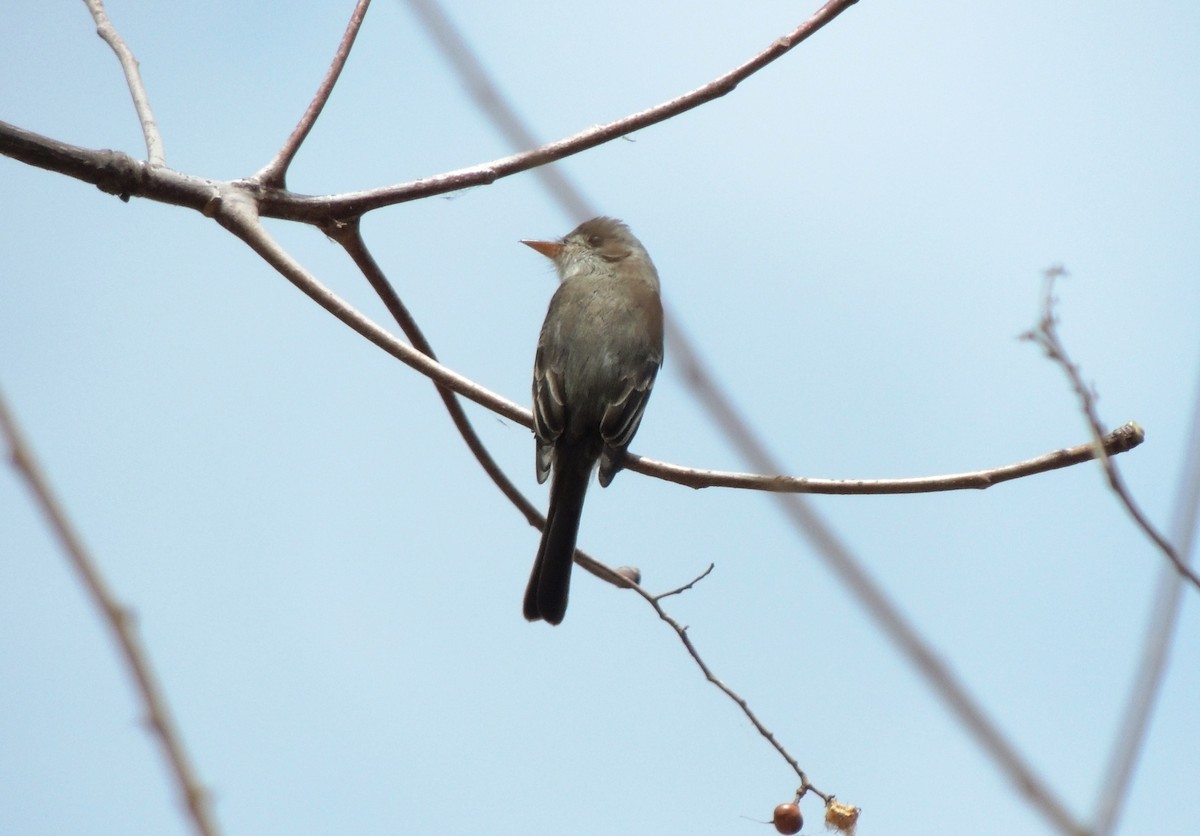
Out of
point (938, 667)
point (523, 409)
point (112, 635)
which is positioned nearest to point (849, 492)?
point (523, 409)

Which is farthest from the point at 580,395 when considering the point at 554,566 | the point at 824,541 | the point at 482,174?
the point at 824,541

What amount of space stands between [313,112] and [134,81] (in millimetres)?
587

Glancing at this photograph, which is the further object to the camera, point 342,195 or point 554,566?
point 554,566

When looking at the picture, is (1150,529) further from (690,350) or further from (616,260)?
(616,260)

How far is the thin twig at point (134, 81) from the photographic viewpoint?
3.56 m

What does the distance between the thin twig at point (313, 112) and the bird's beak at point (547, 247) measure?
104 inches

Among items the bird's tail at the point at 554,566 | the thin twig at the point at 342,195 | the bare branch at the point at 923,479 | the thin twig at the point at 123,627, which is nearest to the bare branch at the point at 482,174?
the thin twig at the point at 342,195

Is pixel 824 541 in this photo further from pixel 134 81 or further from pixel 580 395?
pixel 580 395

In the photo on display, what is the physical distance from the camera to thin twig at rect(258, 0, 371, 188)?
11.9ft

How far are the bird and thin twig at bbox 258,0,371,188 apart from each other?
1.38 meters

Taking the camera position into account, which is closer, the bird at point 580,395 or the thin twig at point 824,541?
the thin twig at point 824,541

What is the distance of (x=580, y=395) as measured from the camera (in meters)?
5.12

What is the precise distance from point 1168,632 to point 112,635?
84 cm

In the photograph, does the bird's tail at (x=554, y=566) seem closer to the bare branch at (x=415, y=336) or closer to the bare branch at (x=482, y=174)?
the bare branch at (x=415, y=336)
